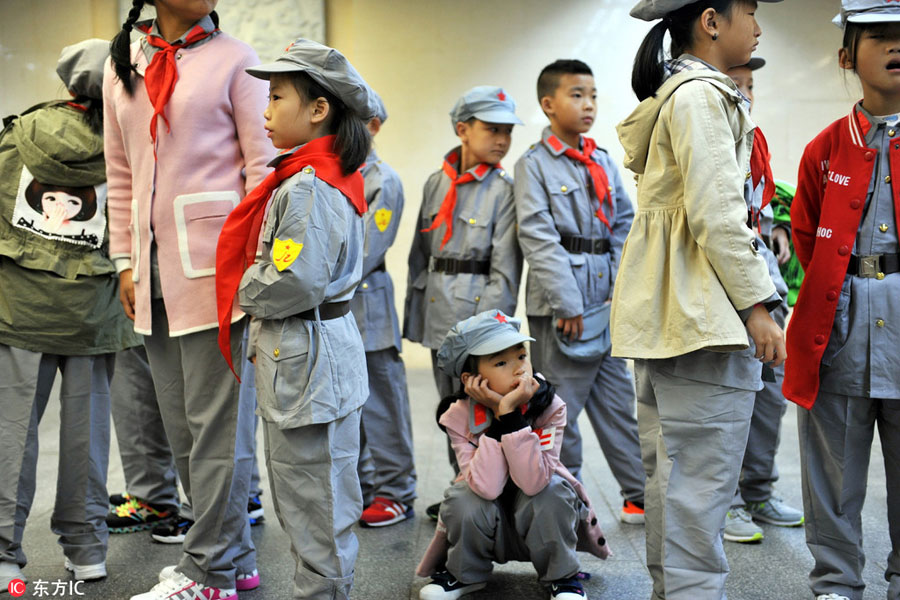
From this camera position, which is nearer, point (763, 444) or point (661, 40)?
point (661, 40)

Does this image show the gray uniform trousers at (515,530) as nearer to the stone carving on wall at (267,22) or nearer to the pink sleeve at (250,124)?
the pink sleeve at (250,124)

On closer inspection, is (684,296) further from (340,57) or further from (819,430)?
(340,57)

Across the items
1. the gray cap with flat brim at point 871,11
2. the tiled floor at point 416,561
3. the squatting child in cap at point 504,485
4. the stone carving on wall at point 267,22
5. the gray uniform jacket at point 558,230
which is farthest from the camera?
the stone carving on wall at point 267,22

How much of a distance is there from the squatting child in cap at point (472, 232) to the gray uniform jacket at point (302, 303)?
111cm

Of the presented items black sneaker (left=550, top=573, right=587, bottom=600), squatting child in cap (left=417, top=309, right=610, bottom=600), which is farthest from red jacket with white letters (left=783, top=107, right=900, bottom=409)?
black sneaker (left=550, top=573, right=587, bottom=600)

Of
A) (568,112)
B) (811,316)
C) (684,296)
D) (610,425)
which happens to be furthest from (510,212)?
(684,296)

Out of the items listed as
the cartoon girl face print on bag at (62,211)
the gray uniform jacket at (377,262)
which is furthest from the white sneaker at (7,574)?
the gray uniform jacket at (377,262)

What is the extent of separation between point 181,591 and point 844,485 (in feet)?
5.42

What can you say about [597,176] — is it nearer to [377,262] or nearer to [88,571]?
[377,262]

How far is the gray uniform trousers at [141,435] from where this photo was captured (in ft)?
9.73

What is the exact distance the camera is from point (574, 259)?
301 centimetres

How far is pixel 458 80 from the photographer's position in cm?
609

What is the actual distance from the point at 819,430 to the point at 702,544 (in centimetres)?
65

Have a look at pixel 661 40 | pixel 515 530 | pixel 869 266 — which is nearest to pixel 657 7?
pixel 661 40
